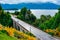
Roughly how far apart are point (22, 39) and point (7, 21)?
46.0 meters

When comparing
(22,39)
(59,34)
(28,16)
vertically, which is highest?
(22,39)

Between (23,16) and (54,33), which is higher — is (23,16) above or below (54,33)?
below

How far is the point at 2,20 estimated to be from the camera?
64188mm

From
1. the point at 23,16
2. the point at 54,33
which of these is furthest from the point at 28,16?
the point at 54,33

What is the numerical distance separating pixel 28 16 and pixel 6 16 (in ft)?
105

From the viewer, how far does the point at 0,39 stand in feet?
51.2

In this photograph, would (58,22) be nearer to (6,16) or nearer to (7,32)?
(6,16)

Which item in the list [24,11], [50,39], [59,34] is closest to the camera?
[50,39]

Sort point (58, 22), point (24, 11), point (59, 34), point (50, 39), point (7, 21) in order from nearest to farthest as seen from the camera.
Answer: point (50, 39) < point (59, 34) < point (58, 22) < point (7, 21) < point (24, 11)

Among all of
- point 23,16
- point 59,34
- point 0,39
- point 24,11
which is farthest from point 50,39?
point 24,11

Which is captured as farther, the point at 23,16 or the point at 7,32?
the point at 23,16

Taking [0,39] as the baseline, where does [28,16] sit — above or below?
below

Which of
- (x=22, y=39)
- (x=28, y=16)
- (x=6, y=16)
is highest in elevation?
(x=22, y=39)

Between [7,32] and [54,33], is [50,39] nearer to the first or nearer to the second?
[54,33]
